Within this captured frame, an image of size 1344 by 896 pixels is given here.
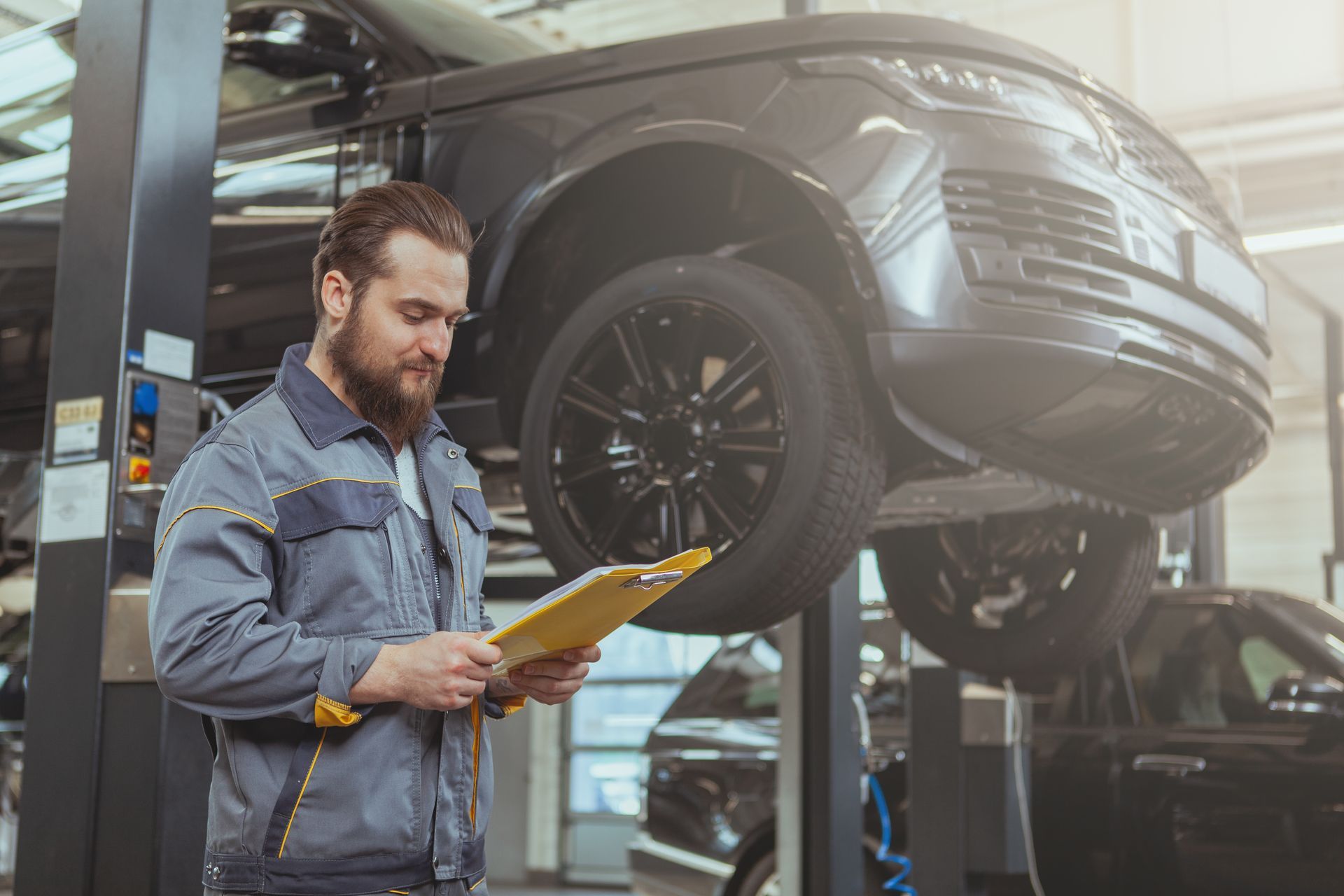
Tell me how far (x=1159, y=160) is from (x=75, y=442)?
209 centimetres

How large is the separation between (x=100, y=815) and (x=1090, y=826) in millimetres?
3452

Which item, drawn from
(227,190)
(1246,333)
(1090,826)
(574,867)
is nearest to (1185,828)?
(1090,826)

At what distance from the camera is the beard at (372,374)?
1.47 m

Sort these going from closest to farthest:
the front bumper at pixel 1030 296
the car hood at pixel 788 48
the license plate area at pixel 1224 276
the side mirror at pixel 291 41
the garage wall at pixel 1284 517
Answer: the front bumper at pixel 1030 296 < the car hood at pixel 788 48 < the license plate area at pixel 1224 276 < the side mirror at pixel 291 41 < the garage wall at pixel 1284 517

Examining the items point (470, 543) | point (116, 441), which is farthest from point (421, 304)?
point (116, 441)

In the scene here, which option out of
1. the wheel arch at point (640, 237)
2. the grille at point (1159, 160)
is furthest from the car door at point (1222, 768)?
the wheel arch at point (640, 237)

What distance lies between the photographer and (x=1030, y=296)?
2.34m

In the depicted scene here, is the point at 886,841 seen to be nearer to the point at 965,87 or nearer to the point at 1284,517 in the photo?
the point at 965,87

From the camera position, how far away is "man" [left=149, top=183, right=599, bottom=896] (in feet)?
4.27

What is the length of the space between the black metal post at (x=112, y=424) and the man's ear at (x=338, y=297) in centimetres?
76

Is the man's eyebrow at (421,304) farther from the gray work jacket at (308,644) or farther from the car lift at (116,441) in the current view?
the car lift at (116,441)

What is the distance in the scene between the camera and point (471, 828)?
4.78 feet

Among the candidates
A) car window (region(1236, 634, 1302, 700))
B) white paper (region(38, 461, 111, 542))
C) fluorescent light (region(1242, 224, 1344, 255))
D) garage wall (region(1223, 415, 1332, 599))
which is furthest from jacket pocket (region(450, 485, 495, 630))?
garage wall (region(1223, 415, 1332, 599))

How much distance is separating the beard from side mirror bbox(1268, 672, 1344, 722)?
3.44 m
